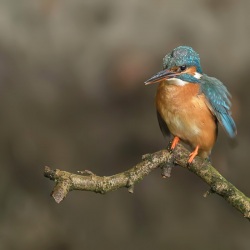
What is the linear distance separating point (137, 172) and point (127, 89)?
2.36m

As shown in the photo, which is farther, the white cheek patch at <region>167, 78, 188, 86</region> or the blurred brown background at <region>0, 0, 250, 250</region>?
the blurred brown background at <region>0, 0, 250, 250</region>

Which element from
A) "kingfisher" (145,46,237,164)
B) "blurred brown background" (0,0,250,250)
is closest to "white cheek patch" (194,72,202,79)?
"kingfisher" (145,46,237,164)

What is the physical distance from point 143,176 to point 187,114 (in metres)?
0.44

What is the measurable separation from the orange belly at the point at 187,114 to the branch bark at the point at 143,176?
242 millimetres

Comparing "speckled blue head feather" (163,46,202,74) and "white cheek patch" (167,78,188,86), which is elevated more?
"speckled blue head feather" (163,46,202,74)

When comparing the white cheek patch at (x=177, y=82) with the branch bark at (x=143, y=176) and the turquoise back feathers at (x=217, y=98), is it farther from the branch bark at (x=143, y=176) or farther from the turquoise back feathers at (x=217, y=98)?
the branch bark at (x=143, y=176)

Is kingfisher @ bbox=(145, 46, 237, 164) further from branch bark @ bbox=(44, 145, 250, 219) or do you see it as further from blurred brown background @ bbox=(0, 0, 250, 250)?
blurred brown background @ bbox=(0, 0, 250, 250)

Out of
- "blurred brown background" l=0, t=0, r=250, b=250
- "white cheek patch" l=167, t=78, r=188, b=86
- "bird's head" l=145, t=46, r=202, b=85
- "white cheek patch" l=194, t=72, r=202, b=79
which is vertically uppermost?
"bird's head" l=145, t=46, r=202, b=85

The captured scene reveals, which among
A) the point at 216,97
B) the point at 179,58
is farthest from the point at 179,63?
the point at 216,97

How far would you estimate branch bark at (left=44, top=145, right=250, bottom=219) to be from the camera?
4.47 ft

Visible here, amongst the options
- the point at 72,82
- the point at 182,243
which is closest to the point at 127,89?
the point at 72,82

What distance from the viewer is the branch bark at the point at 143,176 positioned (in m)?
1.36

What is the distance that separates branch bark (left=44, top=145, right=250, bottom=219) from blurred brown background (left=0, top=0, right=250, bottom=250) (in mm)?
2138

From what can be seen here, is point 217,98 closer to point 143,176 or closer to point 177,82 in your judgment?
point 177,82
